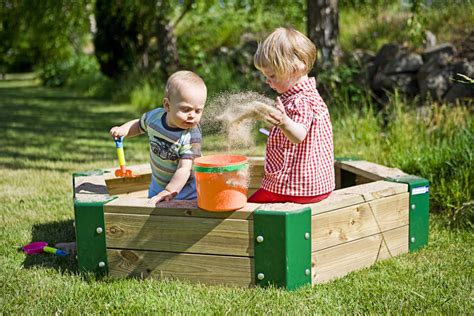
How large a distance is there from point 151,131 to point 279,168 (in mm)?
681

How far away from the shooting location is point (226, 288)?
2.47 metres

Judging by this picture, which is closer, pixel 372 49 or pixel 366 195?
pixel 366 195

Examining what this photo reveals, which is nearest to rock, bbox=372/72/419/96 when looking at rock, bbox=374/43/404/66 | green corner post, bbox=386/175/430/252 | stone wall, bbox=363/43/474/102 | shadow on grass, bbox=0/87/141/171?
stone wall, bbox=363/43/474/102

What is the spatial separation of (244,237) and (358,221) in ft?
1.91

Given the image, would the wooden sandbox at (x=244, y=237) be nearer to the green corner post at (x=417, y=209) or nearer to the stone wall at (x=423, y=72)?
the green corner post at (x=417, y=209)

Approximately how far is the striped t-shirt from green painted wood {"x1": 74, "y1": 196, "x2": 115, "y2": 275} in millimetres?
331

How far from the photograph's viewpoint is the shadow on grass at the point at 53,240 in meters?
2.82

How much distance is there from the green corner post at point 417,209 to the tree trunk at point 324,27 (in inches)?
147

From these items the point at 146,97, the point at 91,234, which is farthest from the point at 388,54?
the point at 91,234

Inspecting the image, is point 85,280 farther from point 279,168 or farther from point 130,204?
point 279,168

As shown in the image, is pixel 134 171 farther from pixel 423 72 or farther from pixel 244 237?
pixel 423 72

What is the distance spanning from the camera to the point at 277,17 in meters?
11.6

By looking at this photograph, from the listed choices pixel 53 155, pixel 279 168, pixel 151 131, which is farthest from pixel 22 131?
pixel 279 168

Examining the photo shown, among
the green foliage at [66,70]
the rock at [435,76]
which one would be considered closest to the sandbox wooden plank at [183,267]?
the rock at [435,76]
